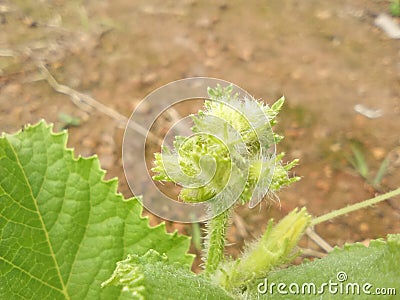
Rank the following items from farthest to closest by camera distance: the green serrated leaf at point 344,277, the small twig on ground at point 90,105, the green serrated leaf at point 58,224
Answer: the small twig on ground at point 90,105 → the green serrated leaf at point 58,224 → the green serrated leaf at point 344,277

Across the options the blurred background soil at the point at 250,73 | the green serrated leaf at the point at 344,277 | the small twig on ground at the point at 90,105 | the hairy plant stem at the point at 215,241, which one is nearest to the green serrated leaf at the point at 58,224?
the hairy plant stem at the point at 215,241

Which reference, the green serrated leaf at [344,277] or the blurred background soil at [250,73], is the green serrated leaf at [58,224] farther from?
the blurred background soil at [250,73]

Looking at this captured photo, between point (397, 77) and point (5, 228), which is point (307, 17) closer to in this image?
point (397, 77)

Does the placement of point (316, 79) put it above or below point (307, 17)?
below

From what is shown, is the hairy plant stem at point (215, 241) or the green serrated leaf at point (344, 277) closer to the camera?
the green serrated leaf at point (344, 277)

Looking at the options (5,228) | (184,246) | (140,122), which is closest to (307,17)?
(140,122)

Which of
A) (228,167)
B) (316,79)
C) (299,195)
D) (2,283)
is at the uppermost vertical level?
(316,79)

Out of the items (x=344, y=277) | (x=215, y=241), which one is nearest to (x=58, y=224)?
(x=215, y=241)
